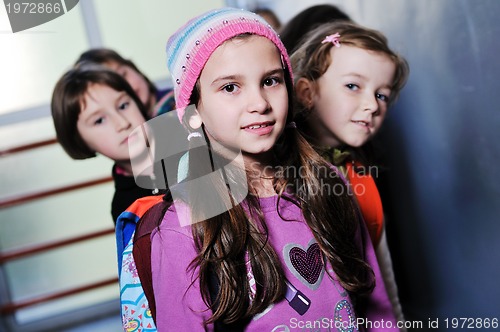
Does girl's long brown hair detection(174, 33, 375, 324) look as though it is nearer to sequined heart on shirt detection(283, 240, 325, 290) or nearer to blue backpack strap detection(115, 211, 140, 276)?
sequined heart on shirt detection(283, 240, 325, 290)

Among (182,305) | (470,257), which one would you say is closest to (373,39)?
(182,305)

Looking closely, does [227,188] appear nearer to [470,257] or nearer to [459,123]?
[459,123]

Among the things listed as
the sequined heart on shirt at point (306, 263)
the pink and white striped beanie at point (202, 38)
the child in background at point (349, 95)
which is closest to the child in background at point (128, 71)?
the child in background at point (349, 95)

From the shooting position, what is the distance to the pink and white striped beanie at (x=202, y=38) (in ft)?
2.52

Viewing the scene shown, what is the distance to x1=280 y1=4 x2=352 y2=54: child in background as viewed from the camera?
1.31 meters

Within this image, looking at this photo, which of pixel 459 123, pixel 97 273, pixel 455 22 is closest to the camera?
pixel 455 22

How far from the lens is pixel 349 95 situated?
1.05m

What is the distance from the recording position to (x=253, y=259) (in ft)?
2.63

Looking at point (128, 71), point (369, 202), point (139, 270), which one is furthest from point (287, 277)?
point (128, 71)

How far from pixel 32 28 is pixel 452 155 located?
1.16 m

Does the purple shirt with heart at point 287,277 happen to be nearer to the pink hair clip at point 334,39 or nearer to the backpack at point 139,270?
the backpack at point 139,270

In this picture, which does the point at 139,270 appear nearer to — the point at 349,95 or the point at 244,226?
the point at 244,226

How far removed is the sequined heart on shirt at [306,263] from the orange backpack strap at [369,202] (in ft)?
0.88

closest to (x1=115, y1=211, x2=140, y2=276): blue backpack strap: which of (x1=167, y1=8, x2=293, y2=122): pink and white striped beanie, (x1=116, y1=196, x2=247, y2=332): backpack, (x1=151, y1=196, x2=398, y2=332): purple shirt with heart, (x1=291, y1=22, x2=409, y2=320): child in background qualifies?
(x1=116, y1=196, x2=247, y2=332): backpack
